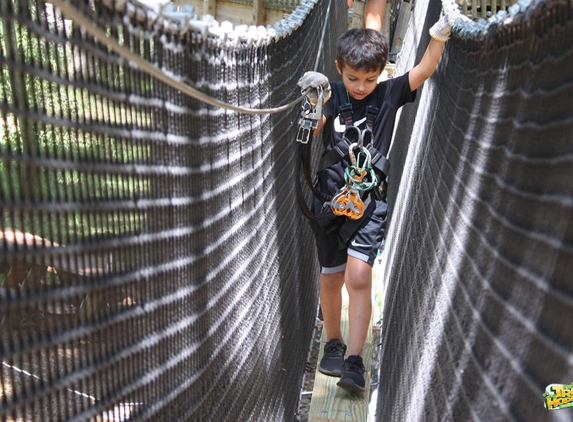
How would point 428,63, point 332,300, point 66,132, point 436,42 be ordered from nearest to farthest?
point 66,132 → point 436,42 → point 428,63 → point 332,300

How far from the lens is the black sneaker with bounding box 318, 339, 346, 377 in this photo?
3036 mm

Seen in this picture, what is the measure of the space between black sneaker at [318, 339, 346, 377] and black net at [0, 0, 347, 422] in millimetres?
917

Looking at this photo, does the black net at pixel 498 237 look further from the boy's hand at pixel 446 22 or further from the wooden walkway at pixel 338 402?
the wooden walkway at pixel 338 402

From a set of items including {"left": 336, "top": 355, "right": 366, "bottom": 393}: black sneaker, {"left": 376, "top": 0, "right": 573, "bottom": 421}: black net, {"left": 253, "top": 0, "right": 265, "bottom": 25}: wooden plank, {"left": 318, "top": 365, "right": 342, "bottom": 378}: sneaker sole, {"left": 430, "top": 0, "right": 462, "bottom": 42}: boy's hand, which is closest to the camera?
{"left": 376, "top": 0, "right": 573, "bottom": 421}: black net

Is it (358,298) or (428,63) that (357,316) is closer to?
(358,298)

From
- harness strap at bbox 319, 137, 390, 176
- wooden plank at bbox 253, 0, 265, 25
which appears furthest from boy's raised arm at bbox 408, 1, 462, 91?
wooden plank at bbox 253, 0, 265, 25

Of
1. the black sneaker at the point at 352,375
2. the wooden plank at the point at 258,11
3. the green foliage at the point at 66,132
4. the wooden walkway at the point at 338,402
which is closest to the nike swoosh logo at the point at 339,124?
the black sneaker at the point at 352,375

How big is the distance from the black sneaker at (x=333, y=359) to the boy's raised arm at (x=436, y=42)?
3.56ft

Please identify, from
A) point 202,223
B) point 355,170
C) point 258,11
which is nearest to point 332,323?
point 355,170

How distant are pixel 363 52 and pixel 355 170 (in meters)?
0.43

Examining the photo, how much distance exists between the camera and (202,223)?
1589 mm

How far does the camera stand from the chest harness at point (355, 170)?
9.04 ft

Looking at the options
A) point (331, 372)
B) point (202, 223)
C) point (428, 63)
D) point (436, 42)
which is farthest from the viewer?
point (331, 372)

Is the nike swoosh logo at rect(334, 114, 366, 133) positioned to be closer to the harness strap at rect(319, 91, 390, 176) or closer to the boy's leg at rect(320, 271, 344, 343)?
the harness strap at rect(319, 91, 390, 176)
